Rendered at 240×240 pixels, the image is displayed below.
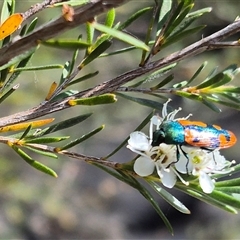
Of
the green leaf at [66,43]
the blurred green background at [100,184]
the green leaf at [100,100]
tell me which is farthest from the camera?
the blurred green background at [100,184]

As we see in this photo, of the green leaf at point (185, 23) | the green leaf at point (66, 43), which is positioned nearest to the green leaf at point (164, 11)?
the green leaf at point (185, 23)

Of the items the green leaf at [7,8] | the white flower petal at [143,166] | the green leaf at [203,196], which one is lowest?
the green leaf at [203,196]

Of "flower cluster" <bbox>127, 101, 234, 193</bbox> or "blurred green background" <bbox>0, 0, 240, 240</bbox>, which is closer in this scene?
"flower cluster" <bbox>127, 101, 234, 193</bbox>

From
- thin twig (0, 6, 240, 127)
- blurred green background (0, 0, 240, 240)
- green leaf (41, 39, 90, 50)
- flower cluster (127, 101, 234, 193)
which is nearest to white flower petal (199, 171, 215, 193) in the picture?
flower cluster (127, 101, 234, 193)

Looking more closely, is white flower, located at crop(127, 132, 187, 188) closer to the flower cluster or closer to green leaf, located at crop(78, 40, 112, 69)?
the flower cluster

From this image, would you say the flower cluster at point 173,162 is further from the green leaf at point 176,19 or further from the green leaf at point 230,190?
the green leaf at point 176,19

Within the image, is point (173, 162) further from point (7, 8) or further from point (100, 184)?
point (100, 184)
